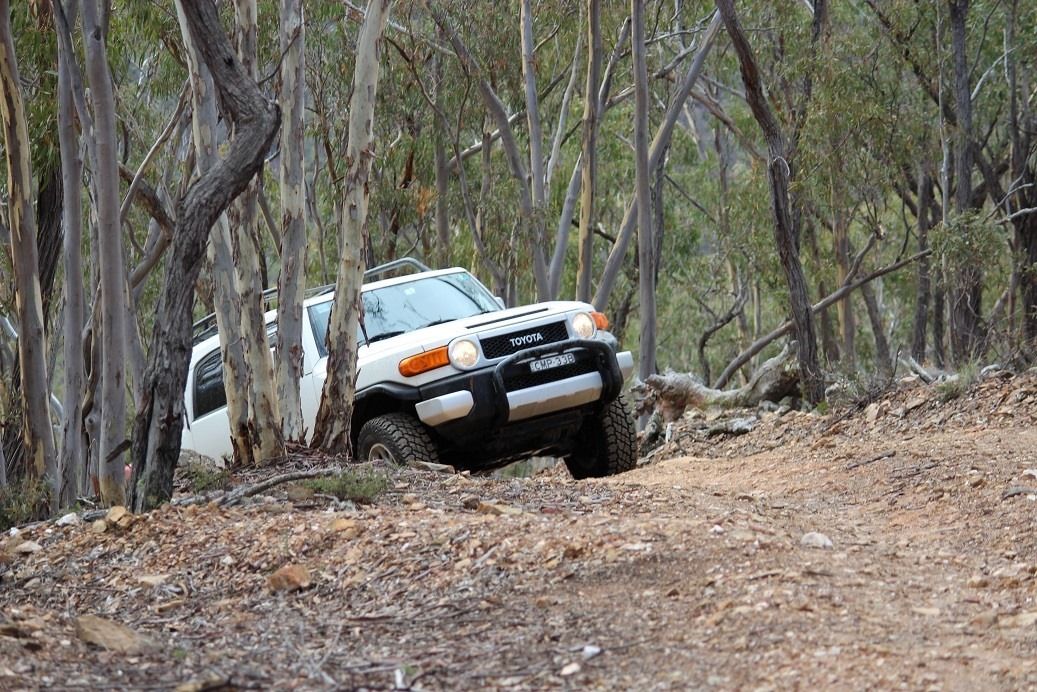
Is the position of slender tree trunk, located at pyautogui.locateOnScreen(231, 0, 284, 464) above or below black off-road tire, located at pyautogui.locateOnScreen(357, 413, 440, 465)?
above

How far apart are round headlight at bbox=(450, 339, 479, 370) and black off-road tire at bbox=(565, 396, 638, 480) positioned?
3.95 feet

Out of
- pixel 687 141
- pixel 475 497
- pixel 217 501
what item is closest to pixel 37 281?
pixel 217 501

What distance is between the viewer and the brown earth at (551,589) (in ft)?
12.8

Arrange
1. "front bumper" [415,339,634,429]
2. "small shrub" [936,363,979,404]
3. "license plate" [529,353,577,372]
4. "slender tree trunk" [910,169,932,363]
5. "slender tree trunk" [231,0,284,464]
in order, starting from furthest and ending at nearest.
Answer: "slender tree trunk" [910,169,932,363], "small shrub" [936,363,979,404], "license plate" [529,353,577,372], "front bumper" [415,339,634,429], "slender tree trunk" [231,0,284,464]

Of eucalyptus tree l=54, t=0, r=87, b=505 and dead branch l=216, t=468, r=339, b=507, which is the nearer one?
dead branch l=216, t=468, r=339, b=507

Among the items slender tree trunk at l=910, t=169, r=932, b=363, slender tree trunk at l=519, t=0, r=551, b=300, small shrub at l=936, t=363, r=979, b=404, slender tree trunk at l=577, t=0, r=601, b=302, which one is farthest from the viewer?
slender tree trunk at l=910, t=169, r=932, b=363

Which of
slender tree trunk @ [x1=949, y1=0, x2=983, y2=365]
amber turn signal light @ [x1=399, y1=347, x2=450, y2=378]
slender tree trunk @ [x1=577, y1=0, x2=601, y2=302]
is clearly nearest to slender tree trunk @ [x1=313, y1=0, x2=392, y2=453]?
amber turn signal light @ [x1=399, y1=347, x2=450, y2=378]

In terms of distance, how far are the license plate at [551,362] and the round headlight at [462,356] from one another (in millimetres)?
365

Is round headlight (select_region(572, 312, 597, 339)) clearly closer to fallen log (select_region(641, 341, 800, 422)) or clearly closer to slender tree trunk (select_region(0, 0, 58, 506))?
slender tree trunk (select_region(0, 0, 58, 506))

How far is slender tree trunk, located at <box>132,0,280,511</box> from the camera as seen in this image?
21.1ft

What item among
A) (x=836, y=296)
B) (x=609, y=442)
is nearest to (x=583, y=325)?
(x=609, y=442)

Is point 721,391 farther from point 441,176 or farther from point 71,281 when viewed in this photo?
point 441,176

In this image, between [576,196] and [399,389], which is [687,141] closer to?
→ [576,196]

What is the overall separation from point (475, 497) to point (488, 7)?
12358 mm
